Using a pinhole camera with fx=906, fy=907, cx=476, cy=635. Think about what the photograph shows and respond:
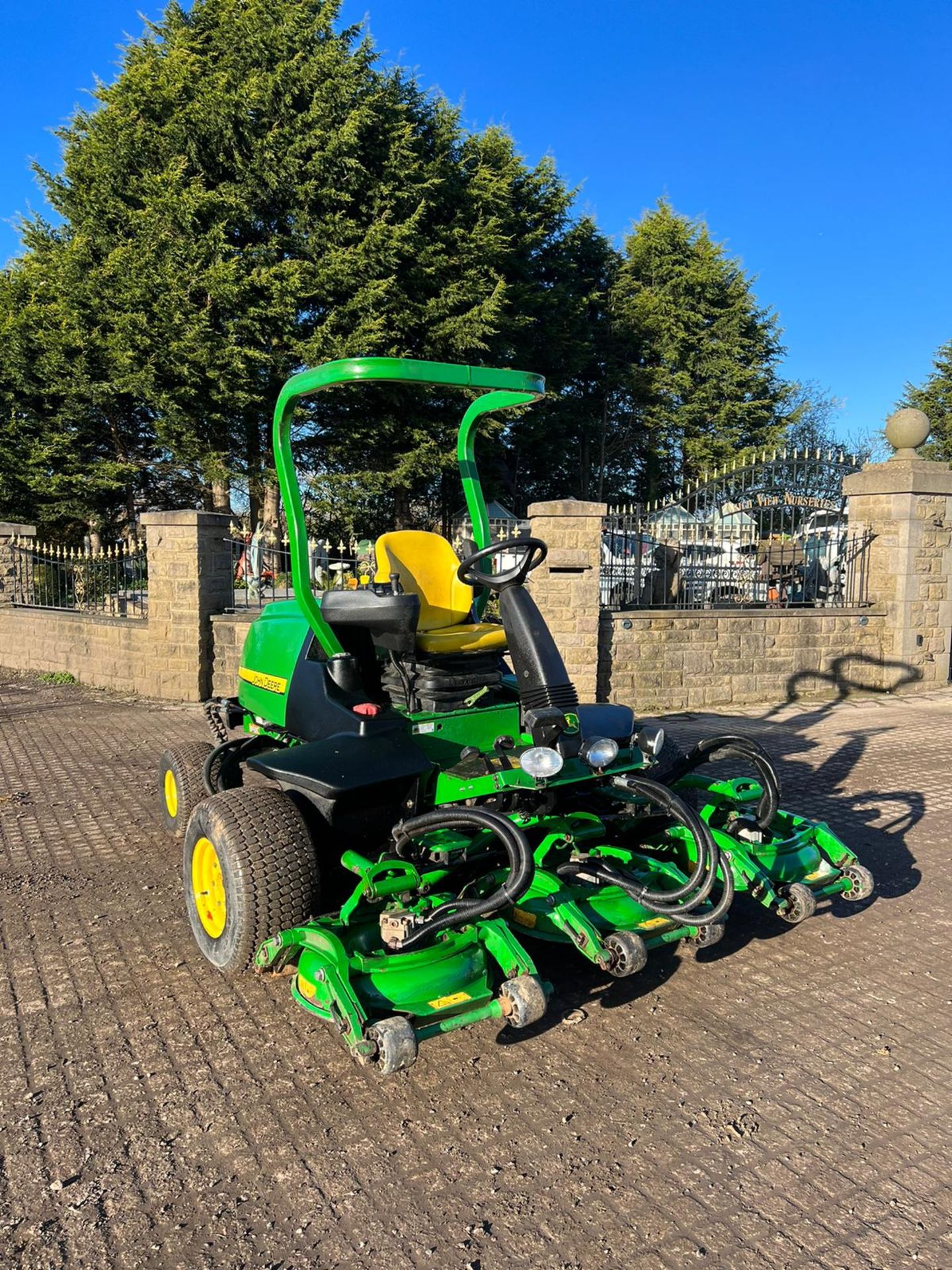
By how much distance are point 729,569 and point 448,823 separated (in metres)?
8.52

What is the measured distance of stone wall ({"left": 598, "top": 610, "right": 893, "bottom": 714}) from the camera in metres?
9.84

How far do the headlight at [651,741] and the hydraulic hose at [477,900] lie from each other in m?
1.12

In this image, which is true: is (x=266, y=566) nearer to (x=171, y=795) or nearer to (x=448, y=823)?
(x=171, y=795)

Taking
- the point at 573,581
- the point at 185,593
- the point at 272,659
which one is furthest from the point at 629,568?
the point at 272,659

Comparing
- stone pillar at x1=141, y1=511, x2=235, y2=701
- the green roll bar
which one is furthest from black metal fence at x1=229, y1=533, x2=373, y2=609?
the green roll bar

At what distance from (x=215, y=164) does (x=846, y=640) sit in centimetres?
1679

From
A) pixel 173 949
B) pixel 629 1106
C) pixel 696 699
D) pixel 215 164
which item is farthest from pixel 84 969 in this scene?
pixel 215 164

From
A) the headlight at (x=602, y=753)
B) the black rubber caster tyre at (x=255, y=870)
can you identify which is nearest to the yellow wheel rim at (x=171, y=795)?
the black rubber caster tyre at (x=255, y=870)

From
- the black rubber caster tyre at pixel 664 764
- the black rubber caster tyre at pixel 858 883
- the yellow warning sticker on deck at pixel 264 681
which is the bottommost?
the black rubber caster tyre at pixel 858 883

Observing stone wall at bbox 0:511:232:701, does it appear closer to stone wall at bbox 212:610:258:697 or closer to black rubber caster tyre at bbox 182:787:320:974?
stone wall at bbox 212:610:258:697

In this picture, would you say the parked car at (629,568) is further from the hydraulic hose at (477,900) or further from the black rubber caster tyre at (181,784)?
the hydraulic hose at (477,900)

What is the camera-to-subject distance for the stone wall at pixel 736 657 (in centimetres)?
984

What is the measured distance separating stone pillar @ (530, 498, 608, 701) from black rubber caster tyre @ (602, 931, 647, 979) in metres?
6.17

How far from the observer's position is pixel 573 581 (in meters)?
9.31
